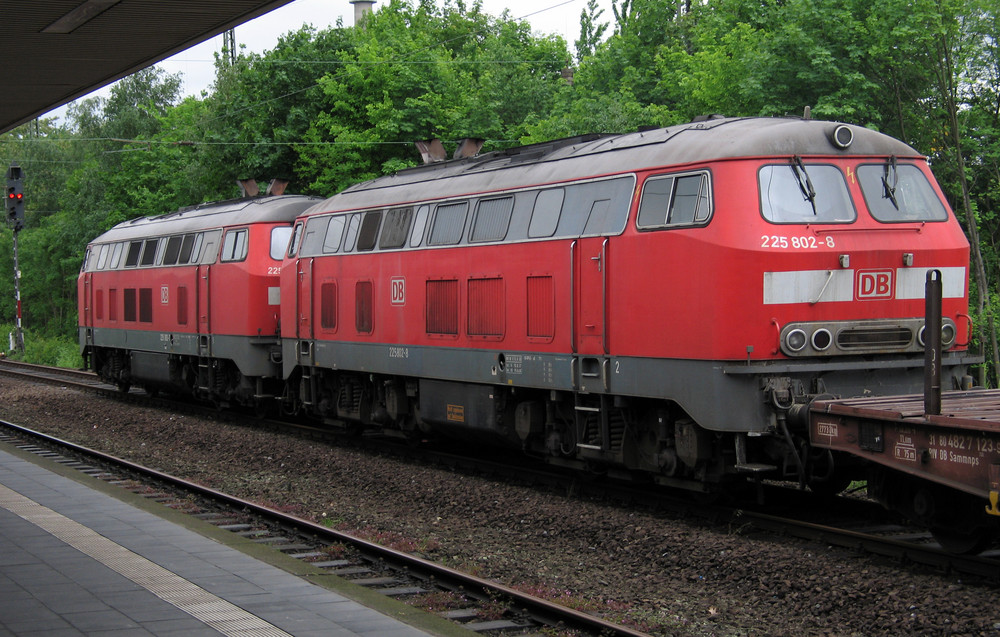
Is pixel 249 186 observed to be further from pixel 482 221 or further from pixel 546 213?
pixel 546 213

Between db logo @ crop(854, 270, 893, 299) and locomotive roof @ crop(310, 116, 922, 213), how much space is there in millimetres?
1258

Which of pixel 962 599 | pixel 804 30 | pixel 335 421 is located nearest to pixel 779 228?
pixel 962 599

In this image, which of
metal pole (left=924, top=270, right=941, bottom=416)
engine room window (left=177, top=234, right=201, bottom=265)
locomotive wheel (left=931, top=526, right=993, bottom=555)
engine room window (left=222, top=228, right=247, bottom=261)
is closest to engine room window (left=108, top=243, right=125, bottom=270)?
engine room window (left=177, top=234, right=201, bottom=265)

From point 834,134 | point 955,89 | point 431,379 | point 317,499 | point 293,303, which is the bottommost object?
point 317,499

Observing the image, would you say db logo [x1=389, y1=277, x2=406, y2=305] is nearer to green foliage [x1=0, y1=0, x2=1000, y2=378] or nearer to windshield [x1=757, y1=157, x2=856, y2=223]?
windshield [x1=757, y1=157, x2=856, y2=223]

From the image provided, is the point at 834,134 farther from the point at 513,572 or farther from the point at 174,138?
the point at 174,138

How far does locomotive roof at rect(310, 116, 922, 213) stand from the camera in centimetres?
1046

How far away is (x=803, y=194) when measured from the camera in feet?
33.9

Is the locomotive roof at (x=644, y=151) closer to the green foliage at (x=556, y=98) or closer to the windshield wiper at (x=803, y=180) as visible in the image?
the windshield wiper at (x=803, y=180)

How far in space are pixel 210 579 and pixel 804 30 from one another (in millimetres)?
22524

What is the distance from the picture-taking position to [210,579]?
325 inches

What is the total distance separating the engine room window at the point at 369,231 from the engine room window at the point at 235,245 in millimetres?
4714

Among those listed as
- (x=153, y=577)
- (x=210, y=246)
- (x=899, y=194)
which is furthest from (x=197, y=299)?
(x=899, y=194)

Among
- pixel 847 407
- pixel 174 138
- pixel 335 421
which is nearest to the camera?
pixel 847 407
